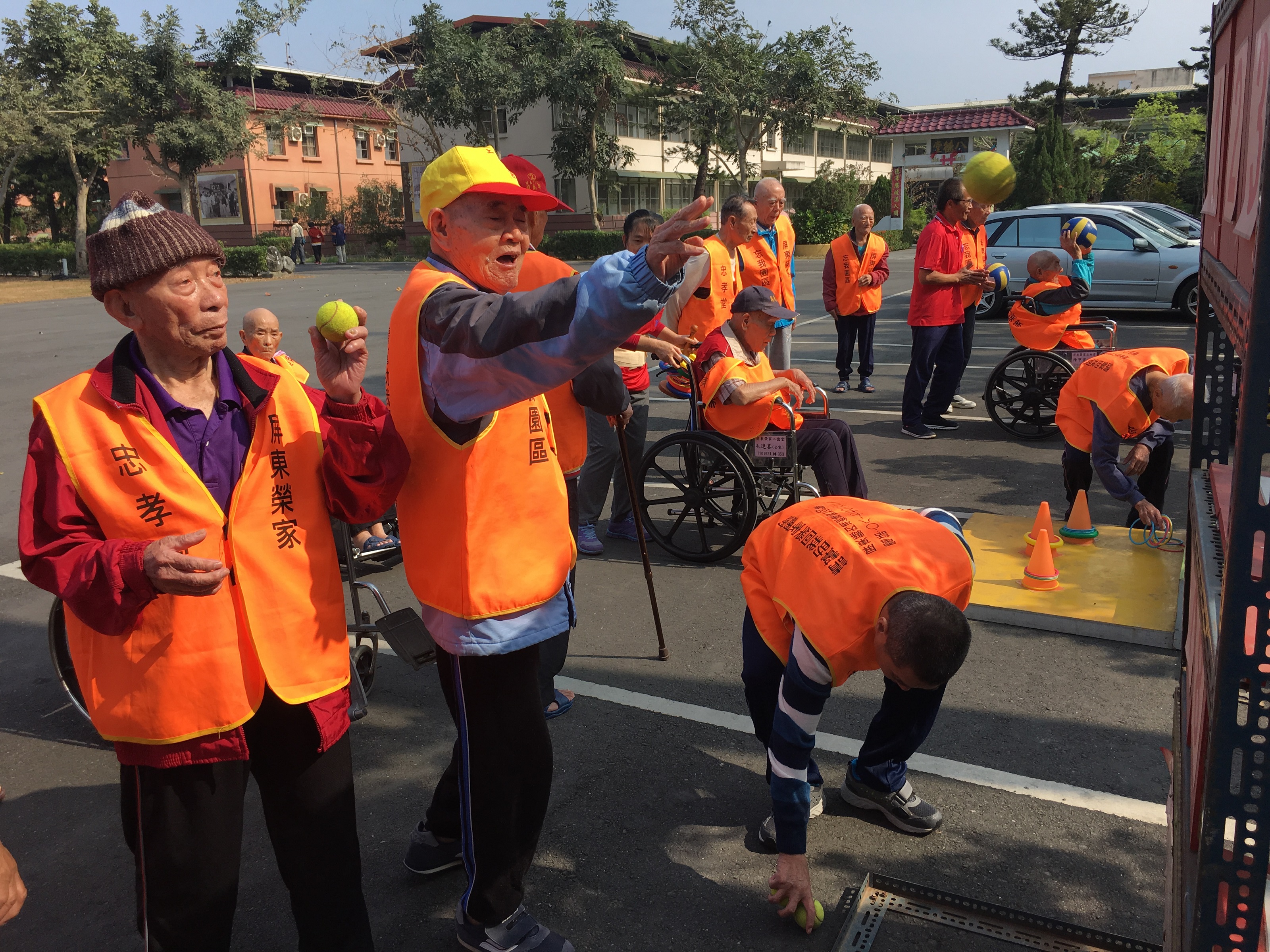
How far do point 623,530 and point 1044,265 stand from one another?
4251mm

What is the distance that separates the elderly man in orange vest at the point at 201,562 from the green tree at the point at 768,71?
3395 cm

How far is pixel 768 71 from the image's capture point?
33.6 meters

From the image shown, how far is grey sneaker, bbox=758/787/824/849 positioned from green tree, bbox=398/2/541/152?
32540 mm

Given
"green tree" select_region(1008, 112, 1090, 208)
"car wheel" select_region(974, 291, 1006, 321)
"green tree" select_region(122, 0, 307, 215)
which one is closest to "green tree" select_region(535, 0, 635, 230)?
"green tree" select_region(122, 0, 307, 215)

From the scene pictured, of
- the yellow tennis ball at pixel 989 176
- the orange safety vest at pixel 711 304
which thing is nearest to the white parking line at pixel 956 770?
the orange safety vest at pixel 711 304

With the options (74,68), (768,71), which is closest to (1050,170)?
(768,71)

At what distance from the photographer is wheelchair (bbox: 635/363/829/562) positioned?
17.2ft

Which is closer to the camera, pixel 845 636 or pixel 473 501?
pixel 473 501

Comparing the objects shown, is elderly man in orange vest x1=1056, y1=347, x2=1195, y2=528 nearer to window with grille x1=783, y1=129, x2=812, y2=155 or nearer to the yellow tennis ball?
the yellow tennis ball

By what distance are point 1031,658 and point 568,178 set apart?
115 ft

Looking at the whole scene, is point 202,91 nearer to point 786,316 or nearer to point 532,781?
point 786,316

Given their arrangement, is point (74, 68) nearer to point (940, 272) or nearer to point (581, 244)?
point (581, 244)

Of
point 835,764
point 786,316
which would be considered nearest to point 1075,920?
point 835,764

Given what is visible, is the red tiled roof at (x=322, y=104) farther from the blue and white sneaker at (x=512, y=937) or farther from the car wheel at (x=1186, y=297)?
the blue and white sneaker at (x=512, y=937)
